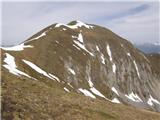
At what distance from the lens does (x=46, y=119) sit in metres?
26.4

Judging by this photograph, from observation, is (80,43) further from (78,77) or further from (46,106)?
(46,106)

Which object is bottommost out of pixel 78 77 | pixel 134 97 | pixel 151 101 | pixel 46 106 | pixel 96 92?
pixel 151 101

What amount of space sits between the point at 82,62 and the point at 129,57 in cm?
3930

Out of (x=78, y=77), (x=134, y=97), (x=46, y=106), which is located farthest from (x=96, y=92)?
(x=46, y=106)

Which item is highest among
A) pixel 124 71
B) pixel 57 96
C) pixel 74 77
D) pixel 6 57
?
pixel 57 96

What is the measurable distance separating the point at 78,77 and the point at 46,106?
81.4 m

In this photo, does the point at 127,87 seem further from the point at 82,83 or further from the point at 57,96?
the point at 57,96

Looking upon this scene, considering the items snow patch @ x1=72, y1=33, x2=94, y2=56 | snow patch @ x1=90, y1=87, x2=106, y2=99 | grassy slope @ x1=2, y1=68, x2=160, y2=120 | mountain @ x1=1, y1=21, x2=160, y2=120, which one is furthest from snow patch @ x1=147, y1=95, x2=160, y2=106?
grassy slope @ x1=2, y1=68, x2=160, y2=120

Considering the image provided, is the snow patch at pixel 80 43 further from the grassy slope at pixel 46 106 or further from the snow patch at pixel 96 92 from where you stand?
the grassy slope at pixel 46 106

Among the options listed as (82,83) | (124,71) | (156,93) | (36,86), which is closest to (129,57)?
(124,71)

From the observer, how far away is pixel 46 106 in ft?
92.8

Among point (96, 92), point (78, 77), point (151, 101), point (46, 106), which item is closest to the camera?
point (46, 106)

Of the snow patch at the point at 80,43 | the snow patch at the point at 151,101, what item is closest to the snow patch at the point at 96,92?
the snow patch at the point at 80,43

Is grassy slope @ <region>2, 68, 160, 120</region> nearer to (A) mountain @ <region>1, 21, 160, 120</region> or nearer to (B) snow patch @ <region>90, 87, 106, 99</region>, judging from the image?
(A) mountain @ <region>1, 21, 160, 120</region>
